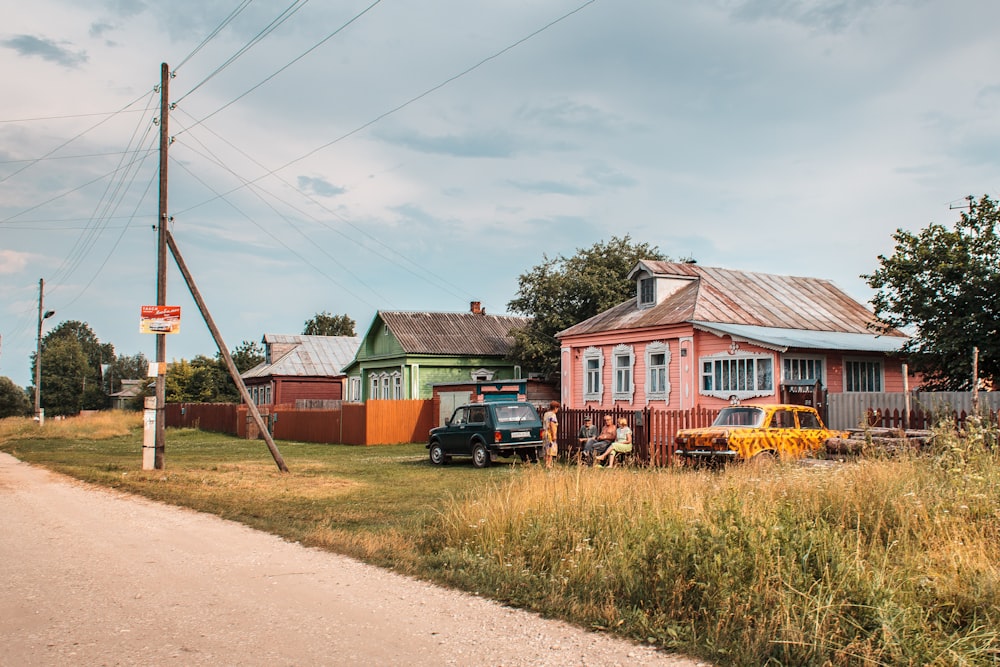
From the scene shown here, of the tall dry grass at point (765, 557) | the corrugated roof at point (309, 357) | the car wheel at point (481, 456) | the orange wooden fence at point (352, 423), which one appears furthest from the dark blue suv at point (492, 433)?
the corrugated roof at point (309, 357)

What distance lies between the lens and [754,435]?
16500 millimetres

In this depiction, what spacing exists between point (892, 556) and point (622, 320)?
2384 cm

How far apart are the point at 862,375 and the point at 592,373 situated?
9458mm

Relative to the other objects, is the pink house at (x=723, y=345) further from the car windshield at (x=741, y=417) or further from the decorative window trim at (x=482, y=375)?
the decorative window trim at (x=482, y=375)

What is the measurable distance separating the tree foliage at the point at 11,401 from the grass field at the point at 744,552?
3382 inches

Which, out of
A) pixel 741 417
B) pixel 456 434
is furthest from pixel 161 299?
pixel 741 417

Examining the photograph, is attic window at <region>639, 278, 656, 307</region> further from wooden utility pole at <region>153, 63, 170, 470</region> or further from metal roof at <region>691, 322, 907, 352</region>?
wooden utility pole at <region>153, 63, 170, 470</region>

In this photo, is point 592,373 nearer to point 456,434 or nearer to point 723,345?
point 723,345

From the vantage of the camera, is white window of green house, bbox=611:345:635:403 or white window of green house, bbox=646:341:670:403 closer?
white window of green house, bbox=646:341:670:403

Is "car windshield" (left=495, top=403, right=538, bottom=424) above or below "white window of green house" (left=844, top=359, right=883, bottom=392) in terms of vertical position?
below

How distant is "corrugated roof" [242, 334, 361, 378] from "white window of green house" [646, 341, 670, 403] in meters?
28.5

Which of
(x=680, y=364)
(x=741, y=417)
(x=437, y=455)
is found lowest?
(x=437, y=455)

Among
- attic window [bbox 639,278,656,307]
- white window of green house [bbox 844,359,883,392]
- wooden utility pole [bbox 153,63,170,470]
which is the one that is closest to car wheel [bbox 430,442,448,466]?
wooden utility pole [bbox 153,63,170,470]

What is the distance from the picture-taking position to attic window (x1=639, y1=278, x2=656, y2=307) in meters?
30.4
